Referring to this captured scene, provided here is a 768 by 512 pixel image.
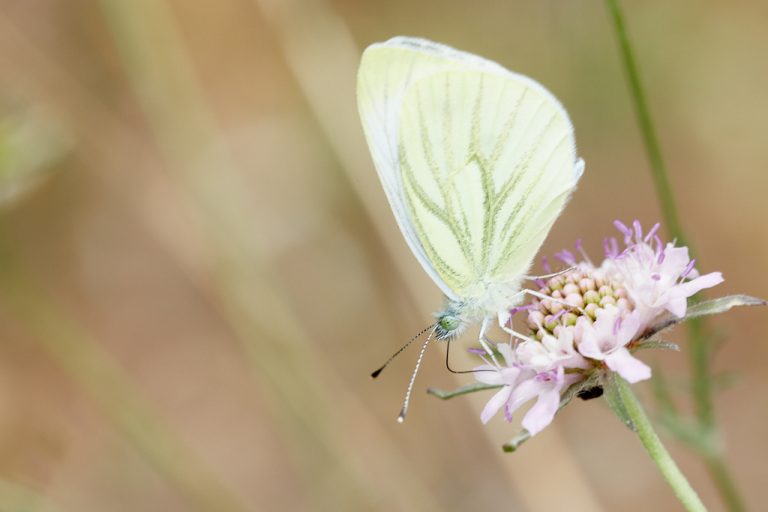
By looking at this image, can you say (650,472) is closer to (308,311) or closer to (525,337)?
(308,311)

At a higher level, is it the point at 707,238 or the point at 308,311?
the point at 308,311

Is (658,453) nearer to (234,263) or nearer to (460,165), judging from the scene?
(460,165)

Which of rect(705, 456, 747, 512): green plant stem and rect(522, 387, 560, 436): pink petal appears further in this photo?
rect(705, 456, 747, 512): green plant stem

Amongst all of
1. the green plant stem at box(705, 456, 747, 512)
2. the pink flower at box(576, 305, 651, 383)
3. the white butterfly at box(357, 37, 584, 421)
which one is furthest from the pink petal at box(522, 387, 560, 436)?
the green plant stem at box(705, 456, 747, 512)

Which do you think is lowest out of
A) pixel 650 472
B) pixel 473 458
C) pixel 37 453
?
pixel 650 472

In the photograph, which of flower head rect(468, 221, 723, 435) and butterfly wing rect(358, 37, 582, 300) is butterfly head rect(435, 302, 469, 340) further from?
flower head rect(468, 221, 723, 435)

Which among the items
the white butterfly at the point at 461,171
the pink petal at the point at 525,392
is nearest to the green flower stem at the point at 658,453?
the pink petal at the point at 525,392

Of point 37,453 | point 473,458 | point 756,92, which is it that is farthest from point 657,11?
point 37,453
